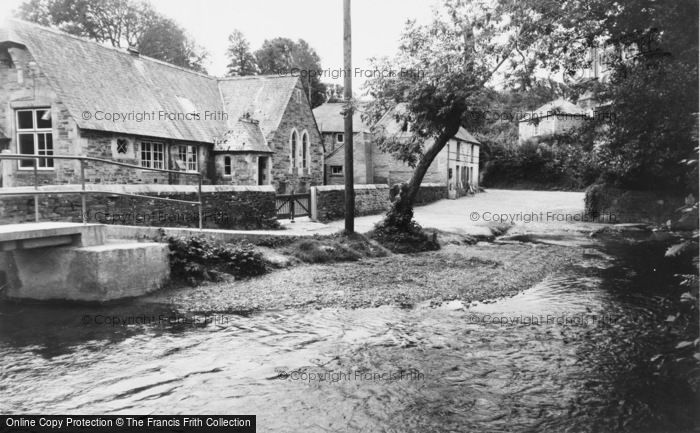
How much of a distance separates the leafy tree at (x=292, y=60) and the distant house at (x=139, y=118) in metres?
30.6

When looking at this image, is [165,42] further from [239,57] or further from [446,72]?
[446,72]

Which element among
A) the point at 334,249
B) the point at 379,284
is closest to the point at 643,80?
the point at 334,249

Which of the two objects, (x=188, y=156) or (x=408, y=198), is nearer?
(x=408, y=198)

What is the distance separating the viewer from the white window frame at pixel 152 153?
23.2m

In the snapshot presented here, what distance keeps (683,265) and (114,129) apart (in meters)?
20.1

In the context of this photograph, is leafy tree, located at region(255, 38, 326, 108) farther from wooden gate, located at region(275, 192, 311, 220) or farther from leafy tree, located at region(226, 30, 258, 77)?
wooden gate, located at region(275, 192, 311, 220)

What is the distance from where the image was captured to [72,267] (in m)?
8.99

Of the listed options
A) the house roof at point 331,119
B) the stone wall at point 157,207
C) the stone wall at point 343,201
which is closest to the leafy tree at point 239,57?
the house roof at point 331,119

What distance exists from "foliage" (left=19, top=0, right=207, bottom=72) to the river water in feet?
140

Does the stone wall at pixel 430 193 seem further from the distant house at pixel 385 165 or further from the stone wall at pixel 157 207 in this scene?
the stone wall at pixel 157 207

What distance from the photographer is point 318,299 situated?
31.5ft

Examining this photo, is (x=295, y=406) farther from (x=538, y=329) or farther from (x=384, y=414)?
(x=538, y=329)

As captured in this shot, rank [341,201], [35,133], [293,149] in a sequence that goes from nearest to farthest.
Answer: [35,133] < [341,201] < [293,149]

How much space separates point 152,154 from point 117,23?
31.2 metres
